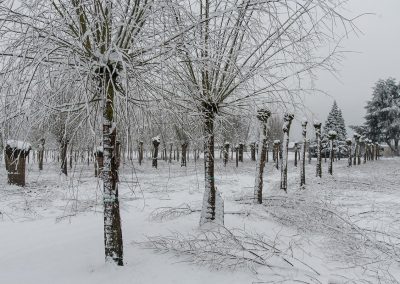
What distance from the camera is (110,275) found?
4.96 meters

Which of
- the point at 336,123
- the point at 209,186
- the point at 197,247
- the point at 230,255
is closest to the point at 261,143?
the point at 209,186

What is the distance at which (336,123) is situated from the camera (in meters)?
52.1

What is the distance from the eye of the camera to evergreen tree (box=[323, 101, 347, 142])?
51.6 meters

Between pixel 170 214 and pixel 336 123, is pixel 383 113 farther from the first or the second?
pixel 170 214

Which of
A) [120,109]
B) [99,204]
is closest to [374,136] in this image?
[99,204]

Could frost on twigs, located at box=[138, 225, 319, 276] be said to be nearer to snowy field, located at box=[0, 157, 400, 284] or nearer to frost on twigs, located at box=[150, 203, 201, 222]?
snowy field, located at box=[0, 157, 400, 284]

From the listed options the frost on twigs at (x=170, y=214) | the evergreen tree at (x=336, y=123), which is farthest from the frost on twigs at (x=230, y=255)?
the evergreen tree at (x=336, y=123)

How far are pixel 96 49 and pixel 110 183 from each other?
1.84 metres

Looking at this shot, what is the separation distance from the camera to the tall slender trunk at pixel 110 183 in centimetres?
495

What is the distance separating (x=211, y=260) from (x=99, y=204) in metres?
5.95

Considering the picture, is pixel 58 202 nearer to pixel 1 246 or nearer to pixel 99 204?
pixel 99 204

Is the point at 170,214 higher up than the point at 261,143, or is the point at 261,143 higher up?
the point at 261,143

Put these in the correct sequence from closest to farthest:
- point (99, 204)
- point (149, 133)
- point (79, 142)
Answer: point (149, 133) → point (79, 142) → point (99, 204)

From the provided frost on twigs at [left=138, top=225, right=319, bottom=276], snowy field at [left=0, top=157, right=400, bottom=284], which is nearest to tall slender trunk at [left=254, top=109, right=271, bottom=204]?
snowy field at [left=0, top=157, right=400, bottom=284]
